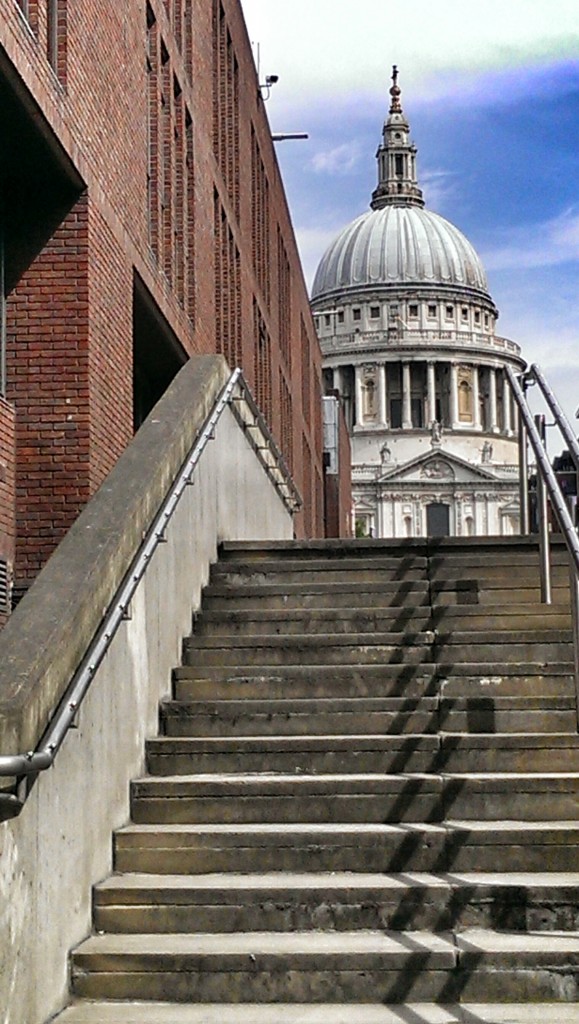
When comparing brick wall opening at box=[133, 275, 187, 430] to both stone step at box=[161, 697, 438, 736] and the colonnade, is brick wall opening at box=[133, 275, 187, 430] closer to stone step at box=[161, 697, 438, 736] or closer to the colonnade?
stone step at box=[161, 697, 438, 736]

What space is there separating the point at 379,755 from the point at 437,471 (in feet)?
369

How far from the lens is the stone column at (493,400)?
122188 mm

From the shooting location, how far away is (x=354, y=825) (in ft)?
19.9

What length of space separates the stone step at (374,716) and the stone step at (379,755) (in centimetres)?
21

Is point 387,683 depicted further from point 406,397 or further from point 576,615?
point 406,397

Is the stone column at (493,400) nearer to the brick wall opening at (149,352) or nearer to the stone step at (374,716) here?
the brick wall opening at (149,352)

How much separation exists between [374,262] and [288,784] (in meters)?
129

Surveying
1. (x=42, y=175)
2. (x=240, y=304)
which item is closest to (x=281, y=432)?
(x=240, y=304)

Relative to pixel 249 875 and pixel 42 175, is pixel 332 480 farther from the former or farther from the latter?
pixel 249 875

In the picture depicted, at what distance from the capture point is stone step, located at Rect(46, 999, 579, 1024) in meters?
4.96

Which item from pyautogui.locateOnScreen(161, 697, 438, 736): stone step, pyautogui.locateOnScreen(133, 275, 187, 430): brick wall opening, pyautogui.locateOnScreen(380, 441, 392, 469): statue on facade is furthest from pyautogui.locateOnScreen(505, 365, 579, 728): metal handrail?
pyautogui.locateOnScreen(380, 441, 392, 469): statue on facade

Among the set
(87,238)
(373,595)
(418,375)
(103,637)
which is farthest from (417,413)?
(103,637)

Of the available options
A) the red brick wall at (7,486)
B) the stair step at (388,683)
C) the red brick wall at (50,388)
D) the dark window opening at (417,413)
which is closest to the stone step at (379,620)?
the stair step at (388,683)

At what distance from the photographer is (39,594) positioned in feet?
18.4
